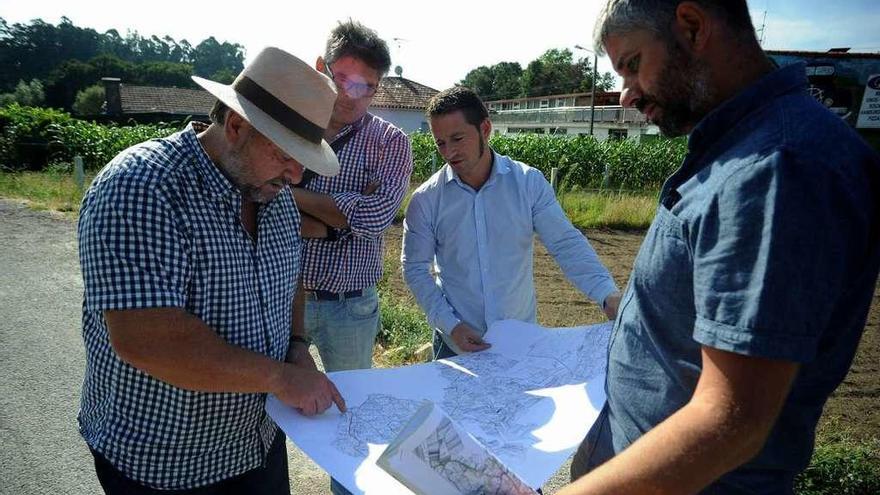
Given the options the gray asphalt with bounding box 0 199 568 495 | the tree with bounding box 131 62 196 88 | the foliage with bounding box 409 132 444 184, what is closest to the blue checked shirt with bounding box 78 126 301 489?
the gray asphalt with bounding box 0 199 568 495

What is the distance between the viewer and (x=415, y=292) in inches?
96.0

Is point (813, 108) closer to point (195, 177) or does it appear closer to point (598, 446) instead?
point (598, 446)

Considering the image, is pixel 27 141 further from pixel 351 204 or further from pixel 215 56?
pixel 215 56

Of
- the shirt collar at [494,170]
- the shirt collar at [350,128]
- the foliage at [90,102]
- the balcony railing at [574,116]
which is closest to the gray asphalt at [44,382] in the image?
the shirt collar at [494,170]

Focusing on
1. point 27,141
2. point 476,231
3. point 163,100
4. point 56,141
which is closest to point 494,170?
point 476,231

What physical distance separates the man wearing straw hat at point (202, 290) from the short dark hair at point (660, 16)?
92 centimetres

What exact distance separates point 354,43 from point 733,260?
6.38 ft

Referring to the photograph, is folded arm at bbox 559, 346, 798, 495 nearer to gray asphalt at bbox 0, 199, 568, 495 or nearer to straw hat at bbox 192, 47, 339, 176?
straw hat at bbox 192, 47, 339, 176

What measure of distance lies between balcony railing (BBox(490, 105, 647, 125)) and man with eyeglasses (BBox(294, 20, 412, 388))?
40369mm

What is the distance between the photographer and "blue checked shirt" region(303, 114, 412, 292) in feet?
8.10

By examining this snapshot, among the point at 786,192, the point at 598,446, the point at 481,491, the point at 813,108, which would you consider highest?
the point at 813,108

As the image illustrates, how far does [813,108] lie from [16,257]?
8.97 metres

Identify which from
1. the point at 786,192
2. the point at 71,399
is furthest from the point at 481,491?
the point at 71,399

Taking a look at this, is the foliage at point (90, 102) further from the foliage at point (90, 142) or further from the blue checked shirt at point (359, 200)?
the blue checked shirt at point (359, 200)
